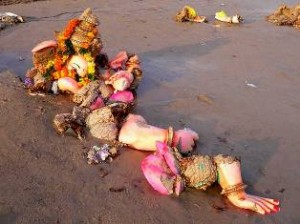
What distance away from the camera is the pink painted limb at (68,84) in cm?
503

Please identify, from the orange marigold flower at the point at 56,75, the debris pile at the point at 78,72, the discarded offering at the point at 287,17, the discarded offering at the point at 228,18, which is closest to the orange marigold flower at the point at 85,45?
the debris pile at the point at 78,72

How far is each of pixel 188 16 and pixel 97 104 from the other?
16.0ft

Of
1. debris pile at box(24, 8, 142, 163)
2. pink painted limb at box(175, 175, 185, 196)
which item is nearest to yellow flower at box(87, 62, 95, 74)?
debris pile at box(24, 8, 142, 163)

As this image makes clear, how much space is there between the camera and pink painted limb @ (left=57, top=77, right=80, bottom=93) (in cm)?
503

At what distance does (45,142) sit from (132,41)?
3.98 m

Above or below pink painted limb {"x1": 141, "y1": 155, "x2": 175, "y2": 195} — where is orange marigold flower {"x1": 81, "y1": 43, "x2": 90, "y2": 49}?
above

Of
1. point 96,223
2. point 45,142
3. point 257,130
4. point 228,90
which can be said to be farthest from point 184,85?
point 96,223

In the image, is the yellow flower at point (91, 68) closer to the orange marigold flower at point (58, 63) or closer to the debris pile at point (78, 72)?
the debris pile at point (78, 72)

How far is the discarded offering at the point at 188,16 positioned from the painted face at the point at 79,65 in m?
4.30

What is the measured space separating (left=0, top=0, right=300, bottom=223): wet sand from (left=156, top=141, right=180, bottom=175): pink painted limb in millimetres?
204

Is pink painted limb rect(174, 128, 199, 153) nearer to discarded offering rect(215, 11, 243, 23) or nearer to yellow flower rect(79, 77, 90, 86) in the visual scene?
yellow flower rect(79, 77, 90, 86)

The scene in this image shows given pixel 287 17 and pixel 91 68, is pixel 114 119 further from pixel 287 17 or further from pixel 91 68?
pixel 287 17

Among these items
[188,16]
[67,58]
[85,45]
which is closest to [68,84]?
[67,58]

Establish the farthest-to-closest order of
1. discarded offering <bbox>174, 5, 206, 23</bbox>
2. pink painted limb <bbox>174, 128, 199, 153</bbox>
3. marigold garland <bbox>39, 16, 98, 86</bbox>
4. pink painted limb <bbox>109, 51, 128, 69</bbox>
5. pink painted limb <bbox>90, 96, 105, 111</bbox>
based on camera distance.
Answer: discarded offering <bbox>174, 5, 206, 23</bbox> → pink painted limb <bbox>109, 51, 128, 69</bbox> → marigold garland <bbox>39, 16, 98, 86</bbox> → pink painted limb <bbox>90, 96, 105, 111</bbox> → pink painted limb <bbox>174, 128, 199, 153</bbox>
